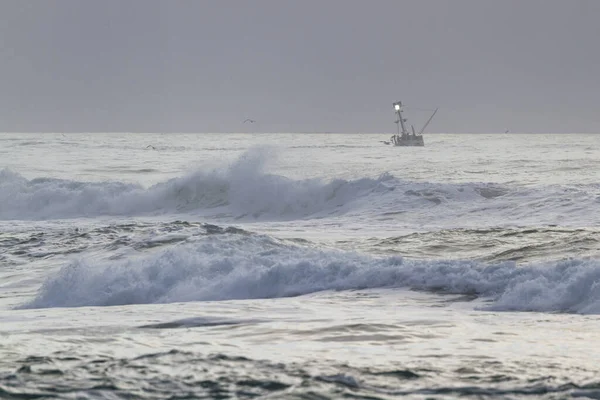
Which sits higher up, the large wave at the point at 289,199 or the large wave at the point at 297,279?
the large wave at the point at 289,199

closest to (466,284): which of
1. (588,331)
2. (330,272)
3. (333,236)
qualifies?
(330,272)

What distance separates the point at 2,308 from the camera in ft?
41.7

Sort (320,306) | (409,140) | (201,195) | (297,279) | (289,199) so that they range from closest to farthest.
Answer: (320,306) < (297,279) < (289,199) < (201,195) < (409,140)

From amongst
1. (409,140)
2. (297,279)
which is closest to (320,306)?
(297,279)

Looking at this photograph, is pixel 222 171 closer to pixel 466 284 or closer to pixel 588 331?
pixel 466 284

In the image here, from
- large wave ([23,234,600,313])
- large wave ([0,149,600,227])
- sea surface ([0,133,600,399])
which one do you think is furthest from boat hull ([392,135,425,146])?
large wave ([23,234,600,313])

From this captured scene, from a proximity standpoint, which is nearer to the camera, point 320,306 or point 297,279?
point 320,306

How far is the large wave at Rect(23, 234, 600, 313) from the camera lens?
1209 cm

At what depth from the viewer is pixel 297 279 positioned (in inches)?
558

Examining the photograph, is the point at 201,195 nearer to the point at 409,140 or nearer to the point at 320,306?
the point at 320,306

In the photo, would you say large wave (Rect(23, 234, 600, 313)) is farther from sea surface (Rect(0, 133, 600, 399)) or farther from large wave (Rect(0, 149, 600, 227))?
large wave (Rect(0, 149, 600, 227))

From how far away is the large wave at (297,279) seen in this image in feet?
39.7

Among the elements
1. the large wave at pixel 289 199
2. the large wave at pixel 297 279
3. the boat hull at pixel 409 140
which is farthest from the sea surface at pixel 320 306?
the boat hull at pixel 409 140

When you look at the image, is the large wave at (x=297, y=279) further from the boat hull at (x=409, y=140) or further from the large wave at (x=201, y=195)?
the boat hull at (x=409, y=140)
